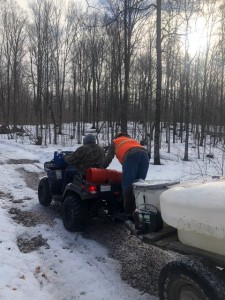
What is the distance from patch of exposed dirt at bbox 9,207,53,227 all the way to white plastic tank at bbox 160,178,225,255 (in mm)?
3661

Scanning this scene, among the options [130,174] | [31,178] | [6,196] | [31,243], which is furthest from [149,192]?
[31,178]

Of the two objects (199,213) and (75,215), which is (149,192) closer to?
(199,213)

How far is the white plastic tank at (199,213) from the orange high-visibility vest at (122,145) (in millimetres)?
2282

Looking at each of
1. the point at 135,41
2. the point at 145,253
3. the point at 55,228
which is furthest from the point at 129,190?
the point at 135,41

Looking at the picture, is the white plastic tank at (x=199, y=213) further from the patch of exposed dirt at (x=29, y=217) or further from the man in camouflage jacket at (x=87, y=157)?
the patch of exposed dirt at (x=29, y=217)

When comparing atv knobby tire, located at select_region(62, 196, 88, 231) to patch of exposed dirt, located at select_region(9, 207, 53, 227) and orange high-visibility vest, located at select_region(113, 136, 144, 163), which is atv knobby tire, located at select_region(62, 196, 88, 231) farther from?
orange high-visibility vest, located at select_region(113, 136, 144, 163)

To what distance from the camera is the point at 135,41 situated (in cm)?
2008

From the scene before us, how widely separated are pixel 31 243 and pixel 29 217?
1.40 m

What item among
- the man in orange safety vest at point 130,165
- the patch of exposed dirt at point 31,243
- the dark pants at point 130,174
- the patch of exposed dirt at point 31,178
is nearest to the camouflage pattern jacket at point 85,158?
the man in orange safety vest at point 130,165

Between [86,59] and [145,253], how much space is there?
99.7 feet

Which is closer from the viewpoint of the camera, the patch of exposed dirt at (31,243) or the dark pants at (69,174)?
the patch of exposed dirt at (31,243)

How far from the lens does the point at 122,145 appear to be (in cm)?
606

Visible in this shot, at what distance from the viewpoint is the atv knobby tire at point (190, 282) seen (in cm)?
309

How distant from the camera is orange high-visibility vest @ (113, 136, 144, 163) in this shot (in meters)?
5.94
